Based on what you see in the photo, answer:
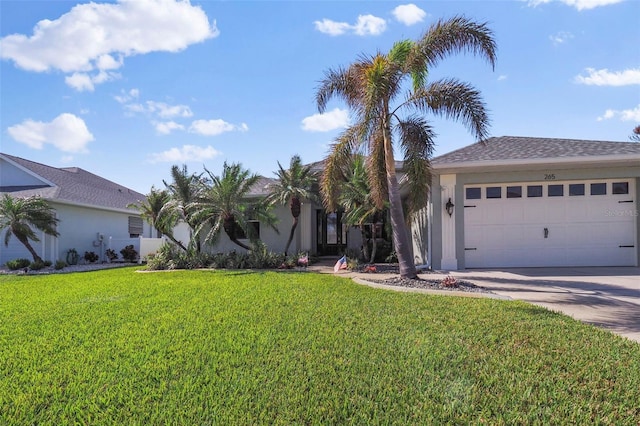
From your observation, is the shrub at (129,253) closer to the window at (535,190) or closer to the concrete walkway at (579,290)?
the concrete walkway at (579,290)

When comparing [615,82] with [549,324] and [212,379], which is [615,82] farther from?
[212,379]

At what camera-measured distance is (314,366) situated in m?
3.69

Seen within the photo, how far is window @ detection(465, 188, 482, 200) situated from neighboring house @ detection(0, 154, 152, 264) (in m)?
17.2

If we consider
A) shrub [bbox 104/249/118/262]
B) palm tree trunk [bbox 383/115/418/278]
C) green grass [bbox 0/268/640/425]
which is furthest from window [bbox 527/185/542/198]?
shrub [bbox 104/249/118/262]

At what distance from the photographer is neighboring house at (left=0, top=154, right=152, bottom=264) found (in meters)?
17.0

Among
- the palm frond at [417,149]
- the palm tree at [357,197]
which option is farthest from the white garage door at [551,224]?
the palm tree at [357,197]

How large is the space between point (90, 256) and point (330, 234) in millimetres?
12609

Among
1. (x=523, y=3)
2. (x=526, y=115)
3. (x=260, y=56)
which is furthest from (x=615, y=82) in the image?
(x=260, y=56)

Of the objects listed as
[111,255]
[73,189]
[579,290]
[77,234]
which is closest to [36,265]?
[77,234]

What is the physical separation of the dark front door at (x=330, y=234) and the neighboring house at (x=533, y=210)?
6.38 metres

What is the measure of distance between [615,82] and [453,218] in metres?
6.97

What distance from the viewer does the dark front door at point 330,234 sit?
18.0m

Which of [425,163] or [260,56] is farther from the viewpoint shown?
[260,56]

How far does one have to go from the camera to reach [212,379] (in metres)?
3.44
